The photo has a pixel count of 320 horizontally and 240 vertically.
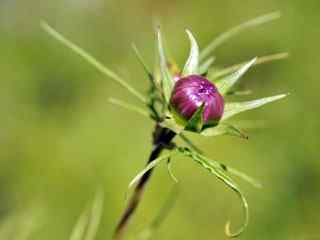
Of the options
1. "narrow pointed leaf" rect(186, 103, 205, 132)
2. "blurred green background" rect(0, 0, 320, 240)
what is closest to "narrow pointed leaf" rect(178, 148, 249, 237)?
"narrow pointed leaf" rect(186, 103, 205, 132)

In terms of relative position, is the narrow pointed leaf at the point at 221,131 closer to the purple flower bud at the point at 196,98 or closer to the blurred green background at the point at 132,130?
the purple flower bud at the point at 196,98

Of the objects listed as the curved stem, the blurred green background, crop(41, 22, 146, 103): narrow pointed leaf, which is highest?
crop(41, 22, 146, 103): narrow pointed leaf

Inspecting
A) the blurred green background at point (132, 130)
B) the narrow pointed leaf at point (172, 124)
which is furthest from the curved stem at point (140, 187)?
the blurred green background at point (132, 130)

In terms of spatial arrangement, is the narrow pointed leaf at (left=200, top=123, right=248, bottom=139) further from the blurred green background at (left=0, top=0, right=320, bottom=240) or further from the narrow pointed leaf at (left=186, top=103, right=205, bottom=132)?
the blurred green background at (left=0, top=0, right=320, bottom=240)

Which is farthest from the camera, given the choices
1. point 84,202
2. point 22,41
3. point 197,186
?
point 22,41

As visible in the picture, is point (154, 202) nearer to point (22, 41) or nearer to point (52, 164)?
point (52, 164)

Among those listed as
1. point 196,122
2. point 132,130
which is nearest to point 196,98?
point 196,122

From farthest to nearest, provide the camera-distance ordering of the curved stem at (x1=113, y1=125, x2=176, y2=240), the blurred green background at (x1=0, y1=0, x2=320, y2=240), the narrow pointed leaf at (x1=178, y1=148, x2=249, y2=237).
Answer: the blurred green background at (x1=0, y1=0, x2=320, y2=240) → the curved stem at (x1=113, y1=125, x2=176, y2=240) → the narrow pointed leaf at (x1=178, y1=148, x2=249, y2=237)

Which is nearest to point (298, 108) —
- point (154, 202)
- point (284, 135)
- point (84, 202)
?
point (284, 135)
